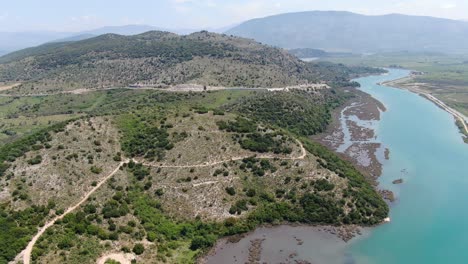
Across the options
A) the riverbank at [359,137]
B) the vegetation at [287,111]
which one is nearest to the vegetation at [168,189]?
the riverbank at [359,137]

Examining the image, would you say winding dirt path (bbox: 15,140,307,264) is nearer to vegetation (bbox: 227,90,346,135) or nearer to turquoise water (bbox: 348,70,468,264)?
turquoise water (bbox: 348,70,468,264)

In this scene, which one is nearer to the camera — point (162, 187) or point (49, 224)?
point (49, 224)

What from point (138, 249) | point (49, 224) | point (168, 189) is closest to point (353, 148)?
point (168, 189)

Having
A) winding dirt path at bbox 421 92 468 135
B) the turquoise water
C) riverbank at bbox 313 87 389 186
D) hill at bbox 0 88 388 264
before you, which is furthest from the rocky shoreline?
winding dirt path at bbox 421 92 468 135

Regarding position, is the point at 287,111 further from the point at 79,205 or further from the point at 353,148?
the point at 79,205

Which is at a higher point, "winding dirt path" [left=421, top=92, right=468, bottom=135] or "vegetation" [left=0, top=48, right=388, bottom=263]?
"vegetation" [left=0, top=48, right=388, bottom=263]

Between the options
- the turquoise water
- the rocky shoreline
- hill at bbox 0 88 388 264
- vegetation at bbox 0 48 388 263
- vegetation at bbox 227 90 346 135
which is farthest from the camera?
vegetation at bbox 227 90 346 135

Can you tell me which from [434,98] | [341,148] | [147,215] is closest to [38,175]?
[147,215]

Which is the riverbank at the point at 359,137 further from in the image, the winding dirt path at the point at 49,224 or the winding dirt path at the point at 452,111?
the winding dirt path at the point at 49,224
